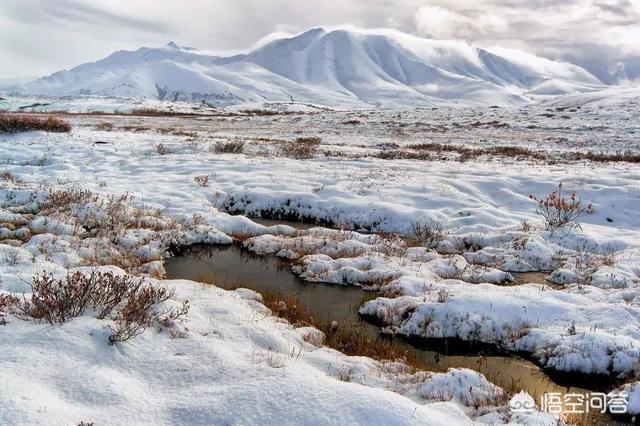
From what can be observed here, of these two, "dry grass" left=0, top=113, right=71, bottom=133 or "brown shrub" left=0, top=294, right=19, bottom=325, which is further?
"dry grass" left=0, top=113, right=71, bottom=133

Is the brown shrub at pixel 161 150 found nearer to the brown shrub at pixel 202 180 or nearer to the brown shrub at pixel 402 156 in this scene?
the brown shrub at pixel 202 180

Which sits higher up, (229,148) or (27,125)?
(27,125)

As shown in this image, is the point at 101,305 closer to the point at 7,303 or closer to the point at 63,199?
the point at 7,303

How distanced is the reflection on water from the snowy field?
35 centimetres

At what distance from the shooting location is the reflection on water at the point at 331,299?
7.65 metres

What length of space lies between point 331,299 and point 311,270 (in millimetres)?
1353

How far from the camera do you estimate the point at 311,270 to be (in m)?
11.7

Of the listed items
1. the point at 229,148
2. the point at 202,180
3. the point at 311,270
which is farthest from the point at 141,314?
the point at 229,148

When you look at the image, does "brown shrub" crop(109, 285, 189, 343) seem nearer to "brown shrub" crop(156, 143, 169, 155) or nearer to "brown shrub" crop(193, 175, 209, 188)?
"brown shrub" crop(193, 175, 209, 188)

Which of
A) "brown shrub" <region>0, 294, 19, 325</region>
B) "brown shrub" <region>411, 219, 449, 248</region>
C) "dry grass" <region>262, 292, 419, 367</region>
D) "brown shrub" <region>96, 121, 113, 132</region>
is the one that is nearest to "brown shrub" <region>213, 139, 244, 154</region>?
"brown shrub" <region>96, 121, 113, 132</region>

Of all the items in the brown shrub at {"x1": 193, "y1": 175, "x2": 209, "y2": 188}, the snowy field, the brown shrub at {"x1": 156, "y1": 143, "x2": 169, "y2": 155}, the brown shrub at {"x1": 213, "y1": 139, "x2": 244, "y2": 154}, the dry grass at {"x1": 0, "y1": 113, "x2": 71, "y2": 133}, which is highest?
the dry grass at {"x1": 0, "y1": 113, "x2": 71, "y2": 133}

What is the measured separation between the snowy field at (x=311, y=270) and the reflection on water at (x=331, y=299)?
35cm

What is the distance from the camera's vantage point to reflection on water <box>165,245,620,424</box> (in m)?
7.65

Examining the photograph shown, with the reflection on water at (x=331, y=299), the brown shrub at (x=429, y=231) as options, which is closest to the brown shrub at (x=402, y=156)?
the brown shrub at (x=429, y=231)
